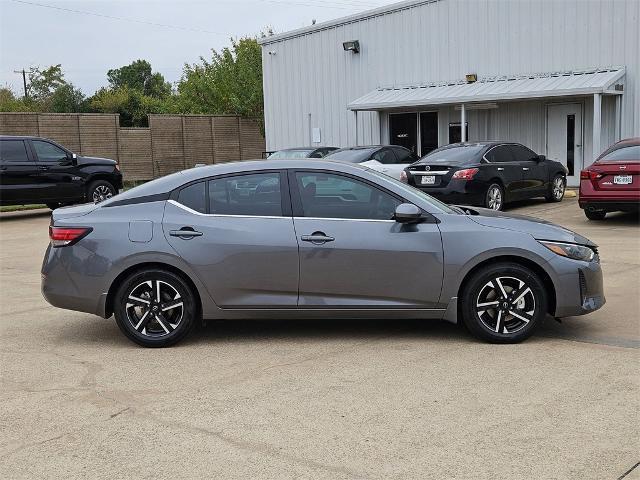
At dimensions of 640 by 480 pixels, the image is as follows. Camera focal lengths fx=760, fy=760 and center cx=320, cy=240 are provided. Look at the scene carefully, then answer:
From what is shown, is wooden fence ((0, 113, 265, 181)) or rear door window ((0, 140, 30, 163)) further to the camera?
wooden fence ((0, 113, 265, 181))

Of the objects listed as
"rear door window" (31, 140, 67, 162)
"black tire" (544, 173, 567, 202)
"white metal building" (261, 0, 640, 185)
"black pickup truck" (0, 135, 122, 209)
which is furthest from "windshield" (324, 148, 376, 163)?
"rear door window" (31, 140, 67, 162)

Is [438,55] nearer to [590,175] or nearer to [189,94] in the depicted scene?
[590,175]

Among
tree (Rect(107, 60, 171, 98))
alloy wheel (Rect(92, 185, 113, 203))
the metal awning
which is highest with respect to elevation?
tree (Rect(107, 60, 171, 98))

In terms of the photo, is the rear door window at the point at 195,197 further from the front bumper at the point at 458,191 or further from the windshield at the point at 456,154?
the windshield at the point at 456,154

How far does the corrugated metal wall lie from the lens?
20.3 meters

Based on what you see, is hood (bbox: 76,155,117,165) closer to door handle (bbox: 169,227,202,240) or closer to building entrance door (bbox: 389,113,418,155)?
building entrance door (bbox: 389,113,418,155)

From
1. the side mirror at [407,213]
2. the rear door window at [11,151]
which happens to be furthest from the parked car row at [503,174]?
the side mirror at [407,213]

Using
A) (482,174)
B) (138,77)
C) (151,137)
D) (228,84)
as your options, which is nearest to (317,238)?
(482,174)

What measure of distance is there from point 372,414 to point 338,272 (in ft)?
5.58

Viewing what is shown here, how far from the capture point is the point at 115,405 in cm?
489

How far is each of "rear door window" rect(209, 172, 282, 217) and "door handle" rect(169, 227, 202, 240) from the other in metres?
0.25

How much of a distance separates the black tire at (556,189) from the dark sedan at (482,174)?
26 cm

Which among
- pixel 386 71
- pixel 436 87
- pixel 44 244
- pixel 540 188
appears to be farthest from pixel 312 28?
pixel 44 244

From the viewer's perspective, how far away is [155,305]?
620 centimetres
